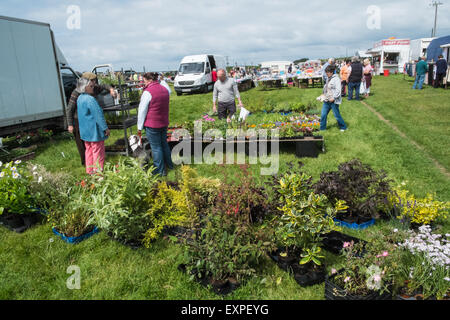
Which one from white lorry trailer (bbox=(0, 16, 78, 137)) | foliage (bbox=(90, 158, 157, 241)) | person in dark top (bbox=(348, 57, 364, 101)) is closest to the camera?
foliage (bbox=(90, 158, 157, 241))

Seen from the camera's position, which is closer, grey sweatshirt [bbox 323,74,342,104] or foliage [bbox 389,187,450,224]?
foliage [bbox 389,187,450,224]

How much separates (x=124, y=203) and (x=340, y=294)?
Result: 2318 millimetres

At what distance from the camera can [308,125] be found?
671cm

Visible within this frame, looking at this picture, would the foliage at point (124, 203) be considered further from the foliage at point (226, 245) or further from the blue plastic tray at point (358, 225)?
the blue plastic tray at point (358, 225)

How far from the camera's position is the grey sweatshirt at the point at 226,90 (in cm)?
699

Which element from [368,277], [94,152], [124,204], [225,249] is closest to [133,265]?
[124,204]

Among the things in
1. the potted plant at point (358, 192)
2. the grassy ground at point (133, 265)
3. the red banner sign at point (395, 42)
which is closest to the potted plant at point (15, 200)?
the grassy ground at point (133, 265)

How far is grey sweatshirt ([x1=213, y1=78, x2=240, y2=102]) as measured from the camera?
A: 6.99 meters

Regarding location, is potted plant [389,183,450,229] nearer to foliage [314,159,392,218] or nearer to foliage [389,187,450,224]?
foliage [389,187,450,224]

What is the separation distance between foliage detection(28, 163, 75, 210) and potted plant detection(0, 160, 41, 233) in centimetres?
9

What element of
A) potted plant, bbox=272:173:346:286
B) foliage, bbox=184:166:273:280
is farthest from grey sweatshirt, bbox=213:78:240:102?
potted plant, bbox=272:173:346:286

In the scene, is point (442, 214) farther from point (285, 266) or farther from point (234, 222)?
point (234, 222)
